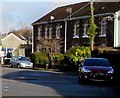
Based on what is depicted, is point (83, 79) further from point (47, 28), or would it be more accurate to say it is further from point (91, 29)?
point (47, 28)

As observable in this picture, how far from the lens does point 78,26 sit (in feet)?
169

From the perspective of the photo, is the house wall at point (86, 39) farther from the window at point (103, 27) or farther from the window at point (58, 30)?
the window at point (58, 30)

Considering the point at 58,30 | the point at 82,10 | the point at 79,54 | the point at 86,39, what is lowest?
the point at 79,54

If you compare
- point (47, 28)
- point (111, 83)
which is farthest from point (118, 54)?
point (47, 28)

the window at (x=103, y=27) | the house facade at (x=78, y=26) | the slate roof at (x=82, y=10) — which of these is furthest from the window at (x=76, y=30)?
the window at (x=103, y=27)

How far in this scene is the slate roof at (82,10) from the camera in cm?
4622

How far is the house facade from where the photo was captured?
44344 mm

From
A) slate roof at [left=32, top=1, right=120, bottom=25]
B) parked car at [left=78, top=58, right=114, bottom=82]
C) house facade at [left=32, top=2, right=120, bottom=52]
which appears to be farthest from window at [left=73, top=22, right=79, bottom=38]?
parked car at [left=78, top=58, right=114, bottom=82]

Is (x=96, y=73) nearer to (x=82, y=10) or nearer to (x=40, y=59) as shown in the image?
(x=40, y=59)

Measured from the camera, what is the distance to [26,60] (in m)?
46.5

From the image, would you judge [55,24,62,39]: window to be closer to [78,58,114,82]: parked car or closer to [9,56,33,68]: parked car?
[9,56,33,68]: parked car

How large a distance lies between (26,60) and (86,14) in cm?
977

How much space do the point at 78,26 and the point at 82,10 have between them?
3179 millimetres

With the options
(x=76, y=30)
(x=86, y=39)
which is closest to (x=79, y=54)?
(x=86, y=39)
